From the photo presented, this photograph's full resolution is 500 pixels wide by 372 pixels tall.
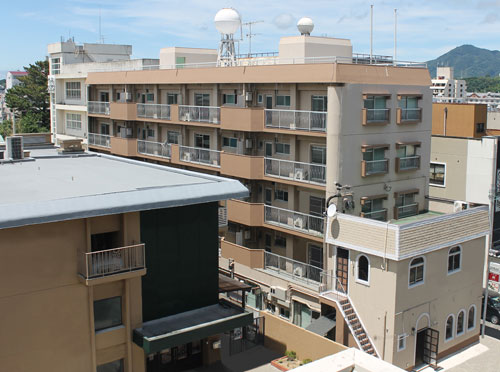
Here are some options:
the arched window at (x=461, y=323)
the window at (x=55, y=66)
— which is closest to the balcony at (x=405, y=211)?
the arched window at (x=461, y=323)

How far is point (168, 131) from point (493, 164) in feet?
73.0

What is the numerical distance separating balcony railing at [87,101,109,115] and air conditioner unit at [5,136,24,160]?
1796 centimetres

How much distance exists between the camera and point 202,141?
1585 inches

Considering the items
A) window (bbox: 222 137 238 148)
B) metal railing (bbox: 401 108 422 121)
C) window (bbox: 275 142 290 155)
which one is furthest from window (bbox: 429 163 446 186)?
window (bbox: 222 137 238 148)

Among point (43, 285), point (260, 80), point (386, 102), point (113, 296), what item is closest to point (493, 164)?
point (386, 102)

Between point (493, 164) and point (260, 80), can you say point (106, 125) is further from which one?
point (493, 164)

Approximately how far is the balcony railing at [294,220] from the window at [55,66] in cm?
3648

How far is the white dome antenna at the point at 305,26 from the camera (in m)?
37.8

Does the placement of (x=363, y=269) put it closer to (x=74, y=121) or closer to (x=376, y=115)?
(x=376, y=115)

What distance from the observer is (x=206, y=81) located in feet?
122

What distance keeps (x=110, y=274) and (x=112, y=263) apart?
412 mm

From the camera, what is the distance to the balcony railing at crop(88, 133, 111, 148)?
48.7m

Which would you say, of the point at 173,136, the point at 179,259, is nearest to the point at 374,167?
the point at 179,259

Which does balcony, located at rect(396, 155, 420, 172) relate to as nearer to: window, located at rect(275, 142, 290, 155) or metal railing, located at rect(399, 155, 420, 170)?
metal railing, located at rect(399, 155, 420, 170)
